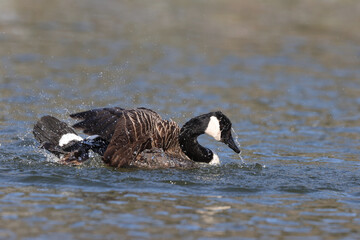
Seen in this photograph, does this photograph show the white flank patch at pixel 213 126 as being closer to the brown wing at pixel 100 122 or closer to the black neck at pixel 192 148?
the black neck at pixel 192 148

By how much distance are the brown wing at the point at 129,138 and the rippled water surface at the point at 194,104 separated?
219 millimetres

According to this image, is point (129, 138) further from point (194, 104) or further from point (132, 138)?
point (194, 104)

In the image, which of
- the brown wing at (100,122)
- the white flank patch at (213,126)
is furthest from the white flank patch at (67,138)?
the white flank patch at (213,126)

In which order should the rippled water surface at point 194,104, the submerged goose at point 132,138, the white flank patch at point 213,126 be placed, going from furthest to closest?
1. the white flank patch at point 213,126
2. the submerged goose at point 132,138
3. the rippled water surface at point 194,104

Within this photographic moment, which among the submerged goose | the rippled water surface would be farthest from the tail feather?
the rippled water surface

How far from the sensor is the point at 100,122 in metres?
10.5

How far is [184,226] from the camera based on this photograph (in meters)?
7.61

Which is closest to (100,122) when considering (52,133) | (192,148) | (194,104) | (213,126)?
(52,133)

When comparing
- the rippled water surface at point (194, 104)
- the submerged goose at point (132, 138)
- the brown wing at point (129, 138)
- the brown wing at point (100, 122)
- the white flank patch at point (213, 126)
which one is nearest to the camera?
the rippled water surface at point (194, 104)

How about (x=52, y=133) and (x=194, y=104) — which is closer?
(x=52, y=133)

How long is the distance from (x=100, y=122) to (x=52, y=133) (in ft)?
3.79

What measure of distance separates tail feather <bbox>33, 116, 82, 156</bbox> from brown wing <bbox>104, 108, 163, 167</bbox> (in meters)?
1.17

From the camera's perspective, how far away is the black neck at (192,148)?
10906 mm

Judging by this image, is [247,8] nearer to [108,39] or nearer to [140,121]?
[108,39]
